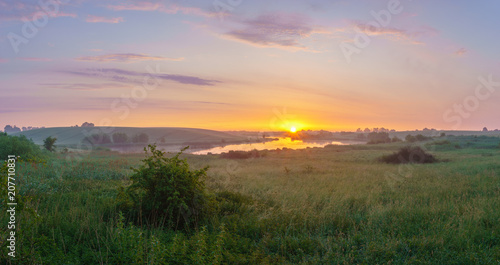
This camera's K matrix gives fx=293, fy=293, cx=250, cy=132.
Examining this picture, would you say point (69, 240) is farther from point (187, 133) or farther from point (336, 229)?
point (187, 133)

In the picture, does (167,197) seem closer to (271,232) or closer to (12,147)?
(271,232)

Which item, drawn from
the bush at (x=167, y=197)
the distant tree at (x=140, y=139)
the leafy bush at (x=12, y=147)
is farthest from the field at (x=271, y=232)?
the distant tree at (x=140, y=139)

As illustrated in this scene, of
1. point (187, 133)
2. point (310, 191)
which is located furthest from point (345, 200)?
point (187, 133)

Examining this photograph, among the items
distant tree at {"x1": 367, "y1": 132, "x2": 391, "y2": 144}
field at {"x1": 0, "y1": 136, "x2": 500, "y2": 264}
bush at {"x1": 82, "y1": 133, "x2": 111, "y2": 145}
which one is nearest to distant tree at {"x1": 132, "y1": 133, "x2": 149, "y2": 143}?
bush at {"x1": 82, "y1": 133, "x2": 111, "y2": 145}

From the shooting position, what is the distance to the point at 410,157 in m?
28.8

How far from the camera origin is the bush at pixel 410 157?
28344 mm

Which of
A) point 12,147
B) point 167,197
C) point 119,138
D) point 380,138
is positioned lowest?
point 167,197

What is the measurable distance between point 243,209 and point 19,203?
5.98 m

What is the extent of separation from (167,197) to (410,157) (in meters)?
27.6

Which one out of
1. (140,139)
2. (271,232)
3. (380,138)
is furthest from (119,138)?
(271,232)

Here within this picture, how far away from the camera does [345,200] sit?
10.4 m

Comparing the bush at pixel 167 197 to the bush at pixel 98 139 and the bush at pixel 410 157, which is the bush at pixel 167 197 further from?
the bush at pixel 98 139

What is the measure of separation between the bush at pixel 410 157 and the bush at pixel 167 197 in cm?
2557

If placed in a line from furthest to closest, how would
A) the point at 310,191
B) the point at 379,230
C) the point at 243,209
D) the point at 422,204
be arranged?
the point at 310,191 < the point at 422,204 < the point at 243,209 < the point at 379,230
